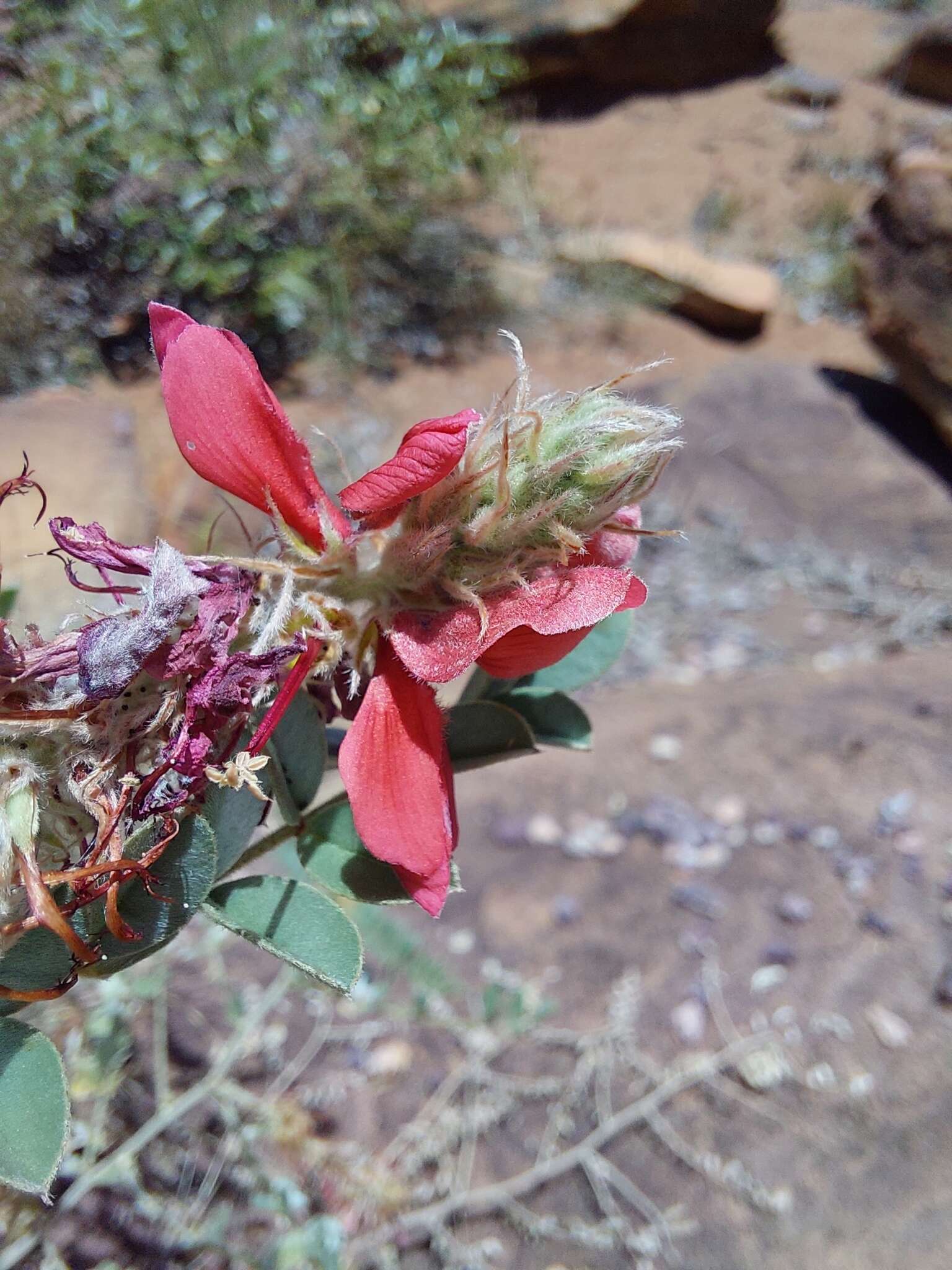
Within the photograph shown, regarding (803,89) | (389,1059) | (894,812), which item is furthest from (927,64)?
(389,1059)

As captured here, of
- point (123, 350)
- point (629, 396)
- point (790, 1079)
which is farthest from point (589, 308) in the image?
point (629, 396)

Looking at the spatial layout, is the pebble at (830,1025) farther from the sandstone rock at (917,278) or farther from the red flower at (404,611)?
the sandstone rock at (917,278)

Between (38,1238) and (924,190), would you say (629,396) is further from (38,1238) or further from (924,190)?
(924,190)

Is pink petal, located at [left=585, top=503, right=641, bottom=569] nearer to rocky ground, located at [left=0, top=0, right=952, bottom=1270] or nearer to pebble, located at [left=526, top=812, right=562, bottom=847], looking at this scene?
rocky ground, located at [left=0, top=0, right=952, bottom=1270]

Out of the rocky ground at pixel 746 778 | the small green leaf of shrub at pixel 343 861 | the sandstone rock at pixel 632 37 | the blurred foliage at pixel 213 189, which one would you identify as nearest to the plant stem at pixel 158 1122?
the rocky ground at pixel 746 778

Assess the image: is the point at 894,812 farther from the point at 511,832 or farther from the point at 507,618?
the point at 507,618

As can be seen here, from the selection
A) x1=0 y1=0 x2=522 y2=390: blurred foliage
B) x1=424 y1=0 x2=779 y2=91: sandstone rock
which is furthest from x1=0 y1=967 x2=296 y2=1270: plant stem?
x1=424 y1=0 x2=779 y2=91: sandstone rock
